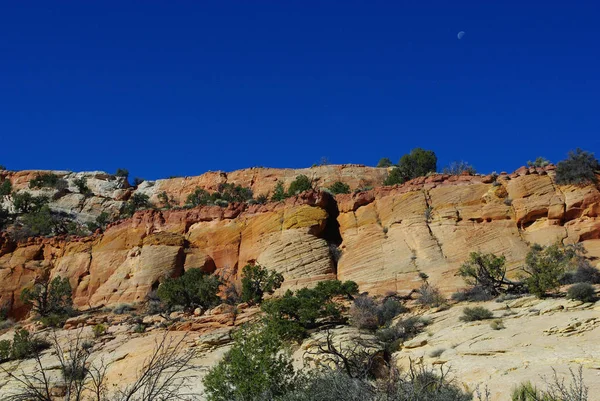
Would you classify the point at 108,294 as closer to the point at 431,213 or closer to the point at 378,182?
the point at 431,213

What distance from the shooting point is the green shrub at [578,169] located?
115 ft

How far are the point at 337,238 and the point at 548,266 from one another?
18193 millimetres

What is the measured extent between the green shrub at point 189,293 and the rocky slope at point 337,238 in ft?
15.9

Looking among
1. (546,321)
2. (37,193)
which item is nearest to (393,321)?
(546,321)

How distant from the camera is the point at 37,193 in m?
69.0

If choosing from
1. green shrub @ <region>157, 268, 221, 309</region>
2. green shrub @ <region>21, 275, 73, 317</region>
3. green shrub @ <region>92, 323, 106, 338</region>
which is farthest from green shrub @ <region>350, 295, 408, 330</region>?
green shrub @ <region>21, 275, 73, 317</region>

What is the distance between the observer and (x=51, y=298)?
39344 mm

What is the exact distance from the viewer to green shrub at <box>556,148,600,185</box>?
115 feet

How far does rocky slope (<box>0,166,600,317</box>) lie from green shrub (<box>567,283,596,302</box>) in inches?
366

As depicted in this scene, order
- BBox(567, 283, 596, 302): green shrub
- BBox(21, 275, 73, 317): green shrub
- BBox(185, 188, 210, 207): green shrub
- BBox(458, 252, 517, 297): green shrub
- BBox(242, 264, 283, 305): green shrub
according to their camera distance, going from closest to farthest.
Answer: BBox(567, 283, 596, 302): green shrub → BBox(458, 252, 517, 297): green shrub → BBox(242, 264, 283, 305): green shrub → BBox(21, 275, 73, 317): green shrub → BBox(185, 188, 210, 207): green shrub

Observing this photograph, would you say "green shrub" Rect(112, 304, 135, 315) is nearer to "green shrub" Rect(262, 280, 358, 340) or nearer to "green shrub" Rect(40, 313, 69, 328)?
"green shrub" Rect(40, 313, 69, 328)

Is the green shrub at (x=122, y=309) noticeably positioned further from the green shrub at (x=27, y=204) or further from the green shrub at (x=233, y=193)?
the green shrub at (x=27, y=204)

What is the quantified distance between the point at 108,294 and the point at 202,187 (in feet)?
102

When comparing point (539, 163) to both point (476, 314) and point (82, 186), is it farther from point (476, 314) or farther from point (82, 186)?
point (82, 186)
